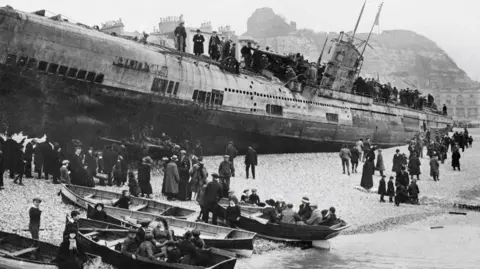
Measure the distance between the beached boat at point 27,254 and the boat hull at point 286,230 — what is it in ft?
20.2

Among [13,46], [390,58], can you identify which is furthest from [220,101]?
[390,58]

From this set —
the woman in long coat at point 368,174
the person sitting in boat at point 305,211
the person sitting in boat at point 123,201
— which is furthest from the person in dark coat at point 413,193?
the person sitting in boat at point 123,201

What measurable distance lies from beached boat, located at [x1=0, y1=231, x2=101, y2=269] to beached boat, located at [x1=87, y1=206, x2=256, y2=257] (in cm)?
273

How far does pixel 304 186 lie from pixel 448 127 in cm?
3697

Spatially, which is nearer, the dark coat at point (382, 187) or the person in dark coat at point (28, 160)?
the person in dark coat at point (28, 160)

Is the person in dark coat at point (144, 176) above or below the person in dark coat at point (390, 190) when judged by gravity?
above

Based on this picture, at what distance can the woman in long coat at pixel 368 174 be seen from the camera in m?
25.9

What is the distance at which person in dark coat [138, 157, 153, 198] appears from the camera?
20.4 m

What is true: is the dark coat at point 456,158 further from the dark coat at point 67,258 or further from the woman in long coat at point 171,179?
the dark coat at point 67,258

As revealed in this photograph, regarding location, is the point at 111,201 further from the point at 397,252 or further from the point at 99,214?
the point at 397,252

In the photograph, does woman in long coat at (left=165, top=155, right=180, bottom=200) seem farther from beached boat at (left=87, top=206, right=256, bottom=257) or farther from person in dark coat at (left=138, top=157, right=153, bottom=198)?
beached boat at (left=87, top=206, right=256, bottom=257)

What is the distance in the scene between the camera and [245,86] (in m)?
32.1

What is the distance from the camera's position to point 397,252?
17.2m

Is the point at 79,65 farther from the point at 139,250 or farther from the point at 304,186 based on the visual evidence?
the point at 139,250
